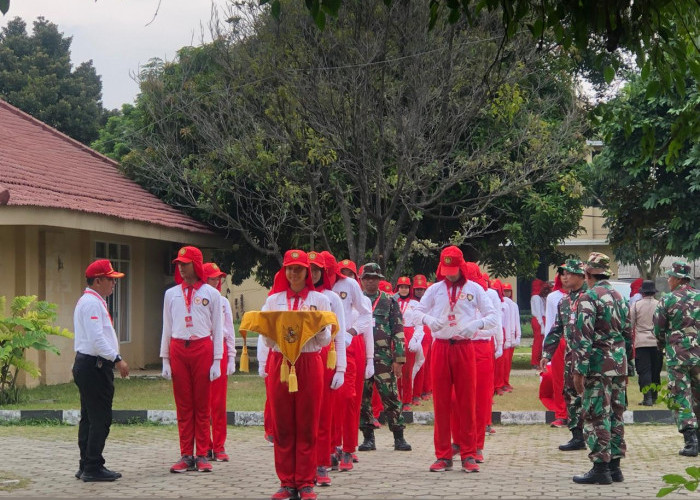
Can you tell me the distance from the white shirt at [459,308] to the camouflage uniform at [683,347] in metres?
1.99

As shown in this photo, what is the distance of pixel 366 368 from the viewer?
34.2ft

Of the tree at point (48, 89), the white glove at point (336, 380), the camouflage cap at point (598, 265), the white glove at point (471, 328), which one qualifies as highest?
the tree at point (48, 89)

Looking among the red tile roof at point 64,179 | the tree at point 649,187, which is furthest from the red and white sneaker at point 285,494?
the tree at point 649,187

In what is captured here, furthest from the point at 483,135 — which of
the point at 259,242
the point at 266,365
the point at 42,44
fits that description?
the point at 42,44

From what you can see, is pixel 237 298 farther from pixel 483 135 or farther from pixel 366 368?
pixel 366 368

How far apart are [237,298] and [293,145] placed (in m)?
37.1

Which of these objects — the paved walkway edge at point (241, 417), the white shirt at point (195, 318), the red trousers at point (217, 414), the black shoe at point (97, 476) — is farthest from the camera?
the paved walkway edge at point (241, 417)

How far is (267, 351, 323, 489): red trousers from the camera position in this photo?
8070 millimetres

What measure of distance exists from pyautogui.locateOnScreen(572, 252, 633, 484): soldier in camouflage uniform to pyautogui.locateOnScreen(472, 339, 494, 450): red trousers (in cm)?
142

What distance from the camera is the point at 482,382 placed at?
416 inches

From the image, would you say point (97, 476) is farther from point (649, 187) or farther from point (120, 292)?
point (649, 187)

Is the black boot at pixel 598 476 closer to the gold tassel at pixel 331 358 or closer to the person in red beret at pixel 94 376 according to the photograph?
the gold tassel at pixel 331 358

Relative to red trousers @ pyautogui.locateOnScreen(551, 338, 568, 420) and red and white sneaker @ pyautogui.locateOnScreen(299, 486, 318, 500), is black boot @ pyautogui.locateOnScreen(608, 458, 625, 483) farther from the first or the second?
red trousers @ pyautogui.locateOnScreen(551, 338, 568, 420)

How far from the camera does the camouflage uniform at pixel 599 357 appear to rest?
903 centimetres
